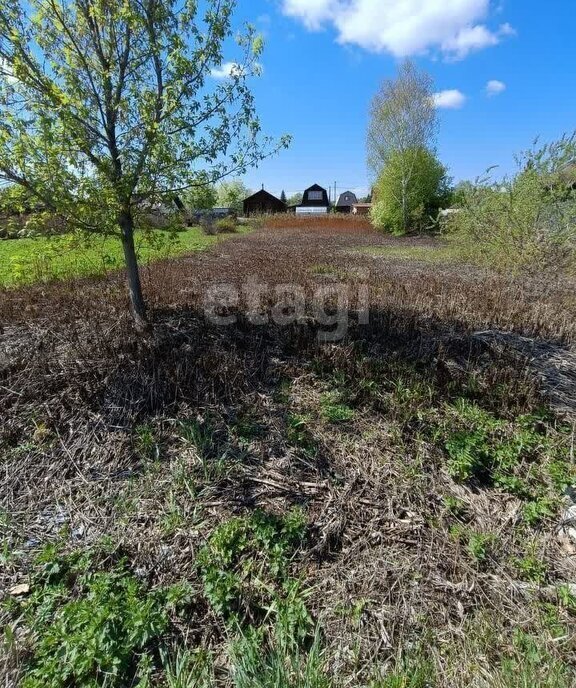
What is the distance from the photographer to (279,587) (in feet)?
5.76

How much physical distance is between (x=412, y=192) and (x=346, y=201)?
143ft

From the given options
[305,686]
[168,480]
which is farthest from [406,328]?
[305,686]

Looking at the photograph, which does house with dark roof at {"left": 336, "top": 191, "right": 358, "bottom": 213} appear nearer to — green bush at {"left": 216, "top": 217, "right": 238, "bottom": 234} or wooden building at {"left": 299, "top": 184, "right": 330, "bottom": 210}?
wooden building at {"left": 299, "top": 184, "right": 330, "bottom": 210}

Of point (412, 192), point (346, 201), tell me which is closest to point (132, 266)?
point (412, 192)

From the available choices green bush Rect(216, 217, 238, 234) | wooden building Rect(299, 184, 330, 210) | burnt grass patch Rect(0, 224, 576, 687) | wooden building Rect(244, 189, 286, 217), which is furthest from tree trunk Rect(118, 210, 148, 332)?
wooden building Rect(299, 184, 330, 210)

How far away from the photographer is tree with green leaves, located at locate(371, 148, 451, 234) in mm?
24469

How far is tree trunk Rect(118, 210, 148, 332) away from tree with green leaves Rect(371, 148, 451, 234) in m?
24.1

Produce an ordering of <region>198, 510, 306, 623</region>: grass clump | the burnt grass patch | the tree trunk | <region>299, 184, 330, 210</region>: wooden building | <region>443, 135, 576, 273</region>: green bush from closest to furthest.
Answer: the burnt grass patch → <region>198, 510, 306, 623</region>: grass clump → the tree trunk → <region>443, 135, 576, 273</region>: green bush → <region>299, 184, 330, 210</region>: wooden building

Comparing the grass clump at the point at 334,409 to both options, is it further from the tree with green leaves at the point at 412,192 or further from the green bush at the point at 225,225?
the green bush at the point at 225,225

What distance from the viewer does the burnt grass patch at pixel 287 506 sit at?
5.03ft

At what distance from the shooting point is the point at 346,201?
216ft

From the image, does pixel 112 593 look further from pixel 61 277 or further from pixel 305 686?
pixel 61 277

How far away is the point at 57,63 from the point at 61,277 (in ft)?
13.6

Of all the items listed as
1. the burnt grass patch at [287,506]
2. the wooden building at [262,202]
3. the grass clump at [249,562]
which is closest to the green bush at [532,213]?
the burnt grass patch at [287,506]
